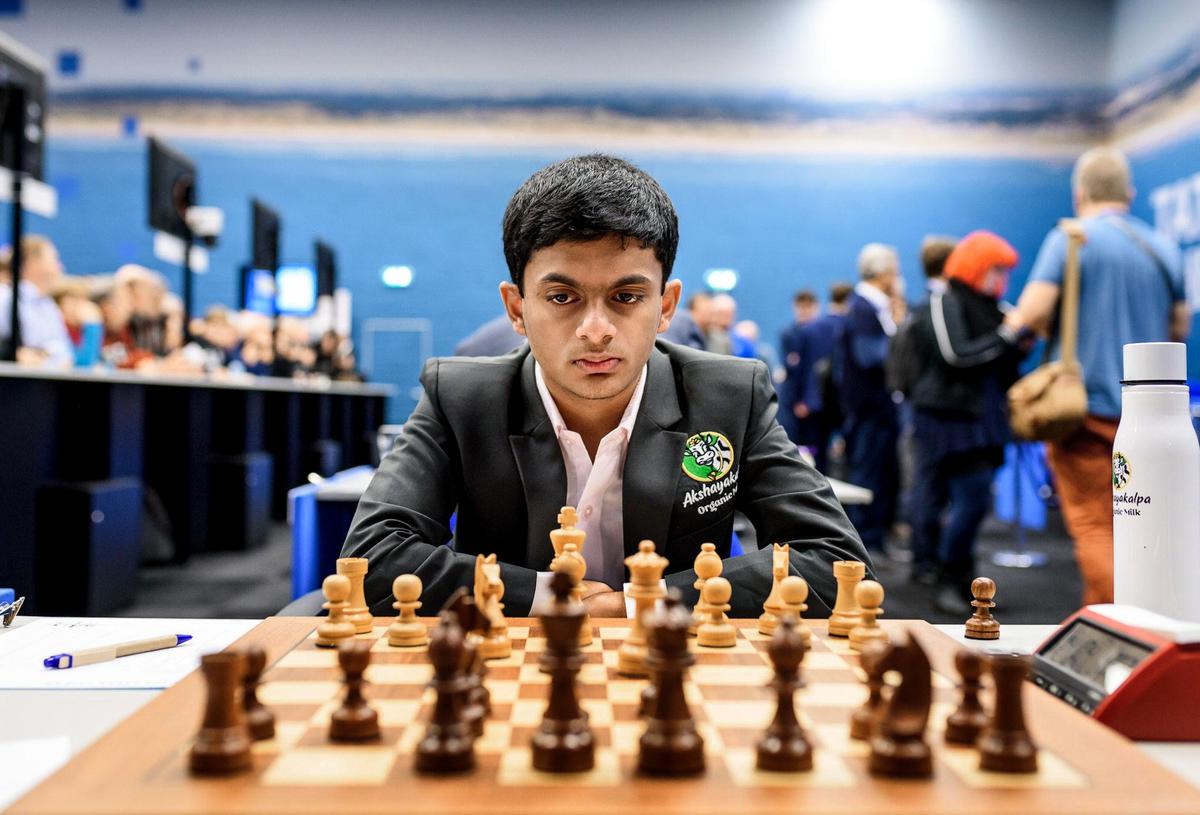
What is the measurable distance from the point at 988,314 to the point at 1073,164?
7424 mm

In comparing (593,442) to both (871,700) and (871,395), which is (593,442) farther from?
(871,395)

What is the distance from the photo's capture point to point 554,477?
1665 mm

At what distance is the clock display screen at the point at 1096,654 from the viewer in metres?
0.85

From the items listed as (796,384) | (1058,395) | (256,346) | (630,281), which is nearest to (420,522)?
(630,281)

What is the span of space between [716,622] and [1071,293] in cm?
233

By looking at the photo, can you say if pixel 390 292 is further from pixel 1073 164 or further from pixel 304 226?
pixel 1073 164

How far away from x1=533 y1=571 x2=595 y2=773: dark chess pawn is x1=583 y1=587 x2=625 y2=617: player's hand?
519 mm

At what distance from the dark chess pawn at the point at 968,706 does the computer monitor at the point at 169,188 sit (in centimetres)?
566

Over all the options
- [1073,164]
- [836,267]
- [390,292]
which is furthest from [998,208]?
[390,292]

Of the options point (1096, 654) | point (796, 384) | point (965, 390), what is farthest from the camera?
point (796, 384)

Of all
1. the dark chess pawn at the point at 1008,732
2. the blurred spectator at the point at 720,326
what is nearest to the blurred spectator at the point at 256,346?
the blurred spectator at the point at 720,326

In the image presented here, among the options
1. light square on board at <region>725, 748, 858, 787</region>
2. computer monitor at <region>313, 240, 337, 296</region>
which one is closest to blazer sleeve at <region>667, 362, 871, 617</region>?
light square on board at <region>725, 748, 858, 787</region>

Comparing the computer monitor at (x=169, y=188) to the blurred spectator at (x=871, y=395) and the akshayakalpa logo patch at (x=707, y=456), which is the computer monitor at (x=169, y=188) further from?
the akshayakalpa logo patch at (x=707, y=456)

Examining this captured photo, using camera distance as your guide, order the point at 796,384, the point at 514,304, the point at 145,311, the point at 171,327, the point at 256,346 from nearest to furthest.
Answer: the point at 514,304 < the point at 145,311 < the point at 796,384 < the point at 171,327 < the point at 256,346
